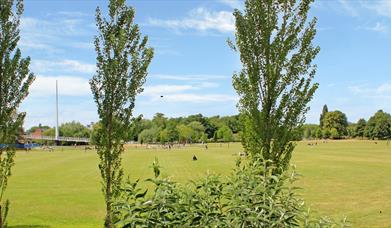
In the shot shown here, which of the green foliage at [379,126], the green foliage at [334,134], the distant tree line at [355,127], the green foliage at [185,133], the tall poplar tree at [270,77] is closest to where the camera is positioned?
the tall poplar tree at [270,77]

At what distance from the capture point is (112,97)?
14414mm

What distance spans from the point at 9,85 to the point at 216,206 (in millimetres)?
13901

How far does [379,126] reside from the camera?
6476 inches

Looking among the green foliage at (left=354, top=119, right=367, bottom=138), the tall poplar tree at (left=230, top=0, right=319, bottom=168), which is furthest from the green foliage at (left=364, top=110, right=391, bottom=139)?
the tall poplar tree at (left=230, top=0, right=319, bottom=168)

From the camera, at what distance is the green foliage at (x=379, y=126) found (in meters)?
165

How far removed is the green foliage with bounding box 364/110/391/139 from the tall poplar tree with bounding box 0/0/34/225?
547 ft

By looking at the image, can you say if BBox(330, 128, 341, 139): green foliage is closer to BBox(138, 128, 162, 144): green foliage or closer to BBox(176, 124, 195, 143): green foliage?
BBox(176, 124, 195, 143): green foliage

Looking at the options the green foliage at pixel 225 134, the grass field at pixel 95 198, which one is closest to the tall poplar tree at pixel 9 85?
the grass field at pixel 95 198

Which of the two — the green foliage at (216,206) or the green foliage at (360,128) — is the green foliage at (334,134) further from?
the green foliage at (216,206)

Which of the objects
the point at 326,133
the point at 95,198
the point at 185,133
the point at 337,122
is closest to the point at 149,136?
the point at 185,133

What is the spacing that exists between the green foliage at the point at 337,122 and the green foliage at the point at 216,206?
19218 centimetres

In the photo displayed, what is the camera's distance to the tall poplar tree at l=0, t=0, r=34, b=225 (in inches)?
603

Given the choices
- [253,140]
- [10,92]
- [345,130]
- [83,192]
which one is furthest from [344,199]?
[345,130]

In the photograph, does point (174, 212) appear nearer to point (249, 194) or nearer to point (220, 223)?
point (220, 223)
